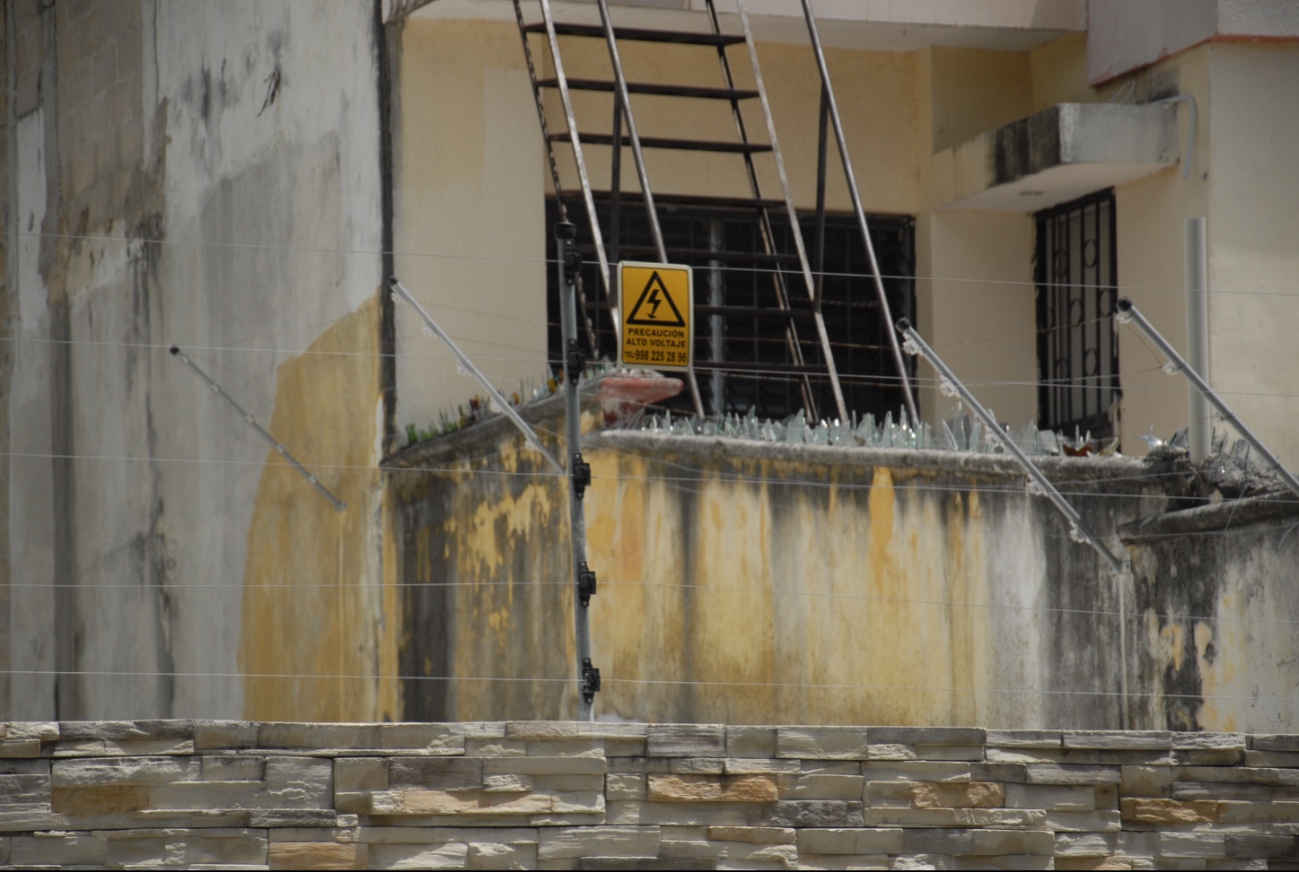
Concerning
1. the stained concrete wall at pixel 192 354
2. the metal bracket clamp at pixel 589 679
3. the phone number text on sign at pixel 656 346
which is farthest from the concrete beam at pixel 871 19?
the metal bracket clamp at pixel 589 679

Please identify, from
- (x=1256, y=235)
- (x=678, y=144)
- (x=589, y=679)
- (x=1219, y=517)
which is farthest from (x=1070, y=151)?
(x=589, y=679)

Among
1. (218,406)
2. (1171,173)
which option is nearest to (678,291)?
(1171,173)

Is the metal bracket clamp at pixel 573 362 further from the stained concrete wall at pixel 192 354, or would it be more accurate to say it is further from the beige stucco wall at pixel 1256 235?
the beige stucco wall at pixel 1256 235

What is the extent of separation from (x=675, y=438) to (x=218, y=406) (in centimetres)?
459

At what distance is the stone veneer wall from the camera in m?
6.36

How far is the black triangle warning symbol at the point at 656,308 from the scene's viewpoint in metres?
9.04

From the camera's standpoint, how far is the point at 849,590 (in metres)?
9.88

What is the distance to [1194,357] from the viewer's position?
9.49 m

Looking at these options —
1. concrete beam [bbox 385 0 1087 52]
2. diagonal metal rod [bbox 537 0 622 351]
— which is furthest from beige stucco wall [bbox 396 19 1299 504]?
diagonal metal rod [bbox 537 0 622 351]

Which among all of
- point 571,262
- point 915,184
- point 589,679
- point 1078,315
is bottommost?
point 589,679

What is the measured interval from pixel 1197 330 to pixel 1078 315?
371cm

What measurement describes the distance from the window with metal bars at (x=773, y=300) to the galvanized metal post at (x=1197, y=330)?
3630 millimetres

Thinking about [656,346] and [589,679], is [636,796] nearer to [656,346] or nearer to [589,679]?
[589,679]

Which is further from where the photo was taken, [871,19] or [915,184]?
[915,184]
